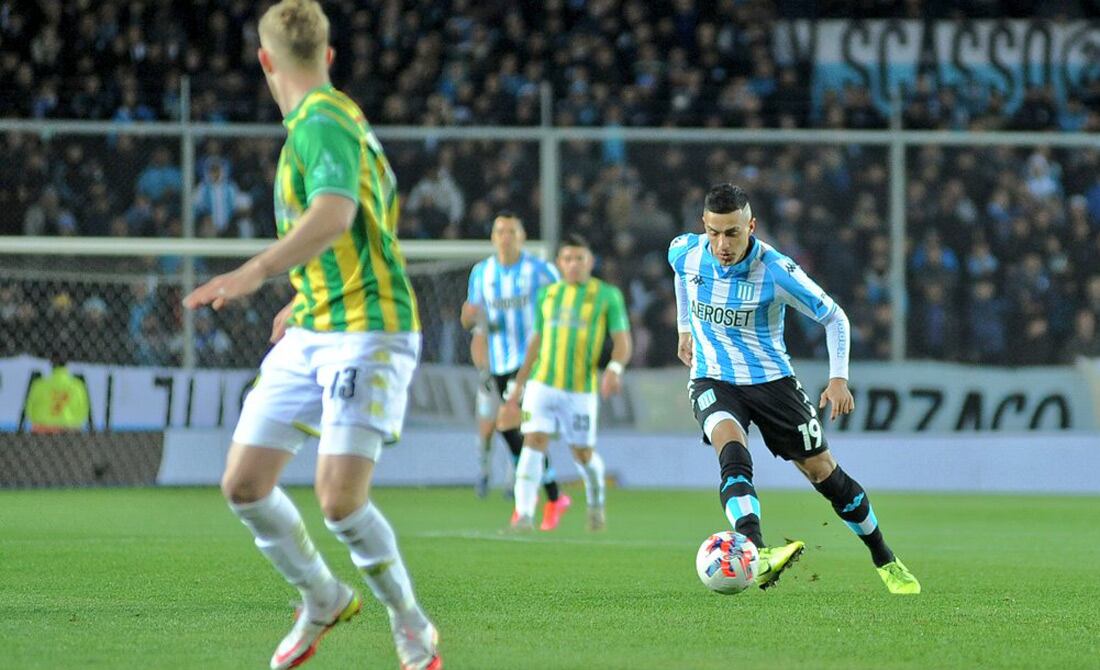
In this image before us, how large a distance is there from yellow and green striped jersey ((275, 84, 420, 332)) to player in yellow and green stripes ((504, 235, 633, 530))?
7.68 meters

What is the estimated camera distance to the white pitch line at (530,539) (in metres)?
11.8

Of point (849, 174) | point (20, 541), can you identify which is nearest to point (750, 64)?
point (849, 174)

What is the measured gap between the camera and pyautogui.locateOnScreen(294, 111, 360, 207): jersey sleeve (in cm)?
519

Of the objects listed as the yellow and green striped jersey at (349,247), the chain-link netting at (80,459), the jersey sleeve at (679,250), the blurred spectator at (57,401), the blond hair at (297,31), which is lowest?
the chain-link netting at (80,459)

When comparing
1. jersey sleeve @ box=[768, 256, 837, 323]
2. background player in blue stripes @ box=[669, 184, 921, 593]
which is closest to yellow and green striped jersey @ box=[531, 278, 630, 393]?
background player in blue stripes @ box=[669, 184, 921, 593]

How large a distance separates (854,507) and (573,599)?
55.8 inches

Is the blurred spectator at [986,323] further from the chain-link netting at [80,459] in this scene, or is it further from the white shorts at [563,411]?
the chain-link netting at [80,459]

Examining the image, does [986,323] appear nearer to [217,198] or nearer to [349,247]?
[217,198]

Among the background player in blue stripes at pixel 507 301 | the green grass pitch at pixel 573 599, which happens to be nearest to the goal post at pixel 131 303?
the background player in blue stripes at pixel 507 301

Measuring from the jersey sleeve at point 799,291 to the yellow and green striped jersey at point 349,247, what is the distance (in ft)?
11.0

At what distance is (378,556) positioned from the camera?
5.47 meters

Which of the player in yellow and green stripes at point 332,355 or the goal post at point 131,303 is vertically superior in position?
the player in yellow and green stripes at point 332,355

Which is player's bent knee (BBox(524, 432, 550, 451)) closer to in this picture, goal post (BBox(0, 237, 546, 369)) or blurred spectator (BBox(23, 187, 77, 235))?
goal post (BBox(0, 237, 546, 369))

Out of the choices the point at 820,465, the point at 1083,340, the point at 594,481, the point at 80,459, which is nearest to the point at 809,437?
the point at 820,465
